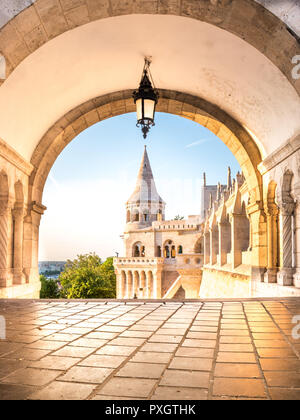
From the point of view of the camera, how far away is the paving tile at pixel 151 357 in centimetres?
233

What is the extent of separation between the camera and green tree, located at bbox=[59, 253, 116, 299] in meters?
32.9

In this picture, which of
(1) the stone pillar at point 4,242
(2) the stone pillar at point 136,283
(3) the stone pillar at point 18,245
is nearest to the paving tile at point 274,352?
(1) the stone pillar at point 4,242

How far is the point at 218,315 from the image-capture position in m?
3.98

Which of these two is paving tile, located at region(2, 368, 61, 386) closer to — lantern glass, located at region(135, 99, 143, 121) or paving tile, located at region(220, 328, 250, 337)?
paving tile, located at region(220, 328, 250, 337)

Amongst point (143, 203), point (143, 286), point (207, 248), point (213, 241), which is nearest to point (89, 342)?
point (213, 241)

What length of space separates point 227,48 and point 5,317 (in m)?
4.51

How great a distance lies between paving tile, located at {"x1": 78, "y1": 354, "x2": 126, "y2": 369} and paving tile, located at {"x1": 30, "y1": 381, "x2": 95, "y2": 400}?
349mm

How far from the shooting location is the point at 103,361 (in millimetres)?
2297

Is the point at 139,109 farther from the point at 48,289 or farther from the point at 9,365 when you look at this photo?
the point at 48,289

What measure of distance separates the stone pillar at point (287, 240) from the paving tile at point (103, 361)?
4.30 m
